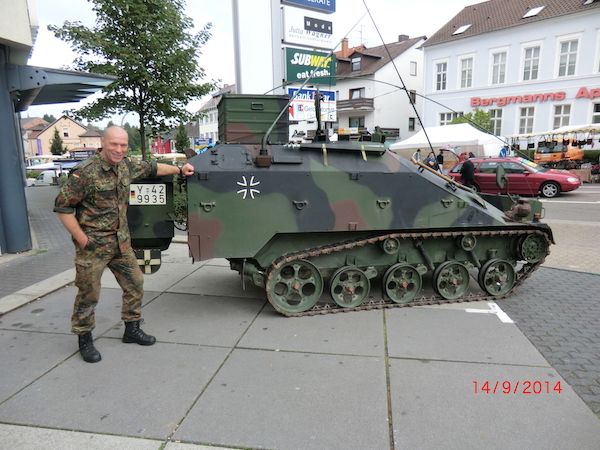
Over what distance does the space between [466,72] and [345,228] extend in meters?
30.9

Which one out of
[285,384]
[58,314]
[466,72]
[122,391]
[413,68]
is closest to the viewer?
[122,391]

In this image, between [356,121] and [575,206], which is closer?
[575,206]

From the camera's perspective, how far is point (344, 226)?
4871 millimetres

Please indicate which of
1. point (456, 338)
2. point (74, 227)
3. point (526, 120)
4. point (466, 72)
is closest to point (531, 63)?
point (526, 120)

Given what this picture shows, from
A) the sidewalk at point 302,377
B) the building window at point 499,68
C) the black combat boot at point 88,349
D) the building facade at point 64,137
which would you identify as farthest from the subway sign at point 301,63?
the building facade at point 64,137

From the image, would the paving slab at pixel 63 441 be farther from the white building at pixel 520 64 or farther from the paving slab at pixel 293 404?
the white building at pixel 520 64

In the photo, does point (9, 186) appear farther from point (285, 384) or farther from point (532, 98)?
point (532, 98)

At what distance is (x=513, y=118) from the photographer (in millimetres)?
29312

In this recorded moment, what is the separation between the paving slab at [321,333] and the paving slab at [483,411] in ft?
1.73

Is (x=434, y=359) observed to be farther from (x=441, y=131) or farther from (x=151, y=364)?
(x=441, y=131)

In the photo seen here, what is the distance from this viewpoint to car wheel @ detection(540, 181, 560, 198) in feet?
54.4

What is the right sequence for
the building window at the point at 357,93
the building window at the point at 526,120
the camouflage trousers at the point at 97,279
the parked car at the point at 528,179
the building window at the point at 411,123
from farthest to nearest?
the building window at the point at 411,123 < the building window at the point at 357,93 < the building window at the point at 526,120 < the parked car at the point at 528,179 < the camouflage trousers at the point at 97,279

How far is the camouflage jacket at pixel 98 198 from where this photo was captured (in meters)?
3.62

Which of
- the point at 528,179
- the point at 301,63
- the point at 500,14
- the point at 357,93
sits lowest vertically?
the point at 528,179
